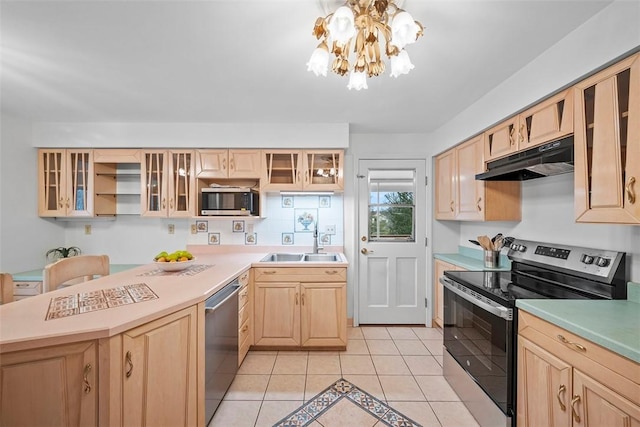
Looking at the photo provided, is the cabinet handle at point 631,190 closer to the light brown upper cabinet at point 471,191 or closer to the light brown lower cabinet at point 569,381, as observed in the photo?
the light brown lower cabinet at point 569,381

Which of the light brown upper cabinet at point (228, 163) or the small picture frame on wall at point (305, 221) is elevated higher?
the light brown upper cabinet at point (228, 163)

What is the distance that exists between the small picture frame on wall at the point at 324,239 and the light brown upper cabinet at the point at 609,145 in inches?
90.0

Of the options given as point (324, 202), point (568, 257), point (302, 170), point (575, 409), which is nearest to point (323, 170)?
point (302, 170)

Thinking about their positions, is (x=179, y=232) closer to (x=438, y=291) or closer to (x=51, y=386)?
(x=51, y=386)

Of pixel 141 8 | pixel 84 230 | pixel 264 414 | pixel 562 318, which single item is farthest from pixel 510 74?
pixel 84 230

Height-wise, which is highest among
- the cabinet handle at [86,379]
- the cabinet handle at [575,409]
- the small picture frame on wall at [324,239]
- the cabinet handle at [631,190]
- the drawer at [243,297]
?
the cabinet handle at [631,190]

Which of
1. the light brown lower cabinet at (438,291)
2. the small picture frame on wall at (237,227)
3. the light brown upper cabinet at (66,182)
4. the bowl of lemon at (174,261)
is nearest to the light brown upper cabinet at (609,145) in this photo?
the light brown lower cabinet at (438,291)

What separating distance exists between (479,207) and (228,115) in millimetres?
2545

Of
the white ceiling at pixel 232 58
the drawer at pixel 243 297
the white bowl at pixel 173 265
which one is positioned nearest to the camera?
the white ceiling at pixel 232 58

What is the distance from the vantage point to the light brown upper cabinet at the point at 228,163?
3.06 m

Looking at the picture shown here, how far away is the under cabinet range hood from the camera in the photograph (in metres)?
1.60

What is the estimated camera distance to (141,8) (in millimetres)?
1364

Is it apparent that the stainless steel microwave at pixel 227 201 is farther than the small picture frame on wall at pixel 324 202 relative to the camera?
No

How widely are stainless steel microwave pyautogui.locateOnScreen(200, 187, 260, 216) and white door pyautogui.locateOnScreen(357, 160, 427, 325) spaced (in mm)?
1350
